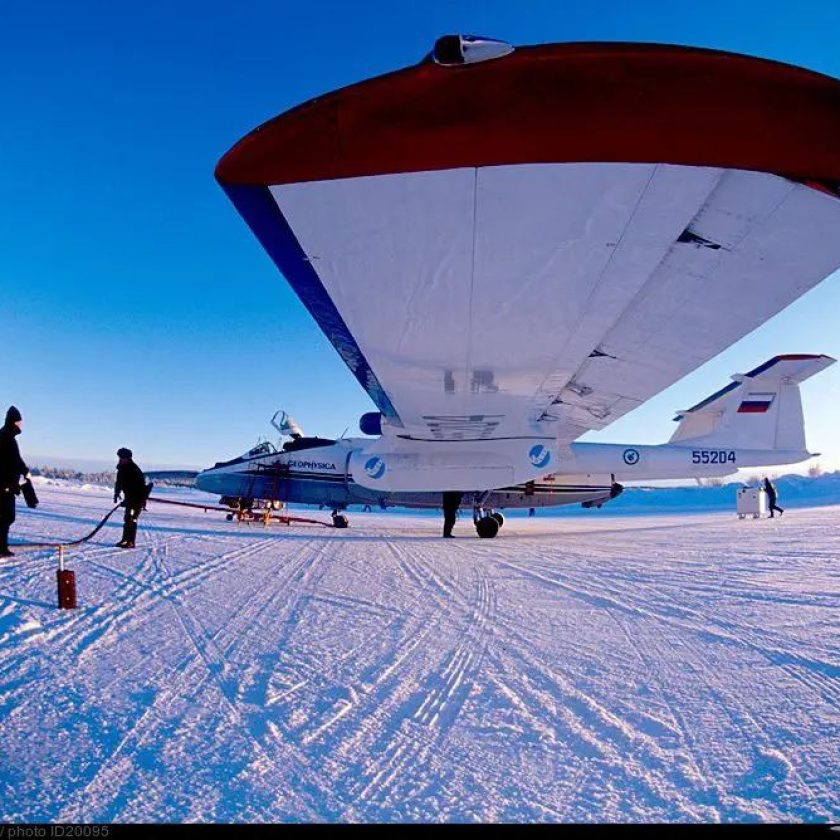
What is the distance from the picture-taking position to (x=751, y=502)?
1962 centimetres

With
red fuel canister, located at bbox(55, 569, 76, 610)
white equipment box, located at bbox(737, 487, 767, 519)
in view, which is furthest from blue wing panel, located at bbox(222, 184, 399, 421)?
white equipment box, located at bbox(737, 487, 767, 519)

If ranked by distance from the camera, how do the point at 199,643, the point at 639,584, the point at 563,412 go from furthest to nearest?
the point at 563,412, the point at 639,584, the point at 199,643

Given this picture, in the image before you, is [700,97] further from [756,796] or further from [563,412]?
[563,412]

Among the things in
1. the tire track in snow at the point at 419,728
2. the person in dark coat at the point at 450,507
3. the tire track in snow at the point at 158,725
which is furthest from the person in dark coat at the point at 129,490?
the tire track in snow at the point at 419,728

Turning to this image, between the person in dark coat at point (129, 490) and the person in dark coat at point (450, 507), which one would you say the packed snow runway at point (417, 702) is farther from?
the person in dark coat at point (450, 507)

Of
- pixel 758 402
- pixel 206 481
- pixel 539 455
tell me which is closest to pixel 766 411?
pixel 758 402

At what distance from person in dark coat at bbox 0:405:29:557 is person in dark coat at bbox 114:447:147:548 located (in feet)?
5.10

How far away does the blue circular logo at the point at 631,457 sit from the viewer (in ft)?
40.8

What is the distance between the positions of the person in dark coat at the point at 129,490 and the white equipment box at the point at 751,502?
1908cm

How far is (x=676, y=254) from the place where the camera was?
12.1 ft

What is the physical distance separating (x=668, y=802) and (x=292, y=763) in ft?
3.97

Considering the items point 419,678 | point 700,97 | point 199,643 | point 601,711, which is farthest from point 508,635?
point 700,97

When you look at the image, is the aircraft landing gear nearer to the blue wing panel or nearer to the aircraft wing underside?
the aircraft wing underside

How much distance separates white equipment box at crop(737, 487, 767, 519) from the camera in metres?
19.4
